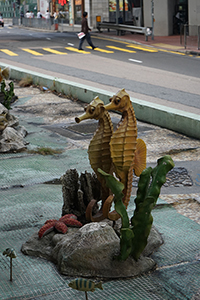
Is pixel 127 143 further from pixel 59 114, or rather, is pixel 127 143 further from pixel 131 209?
pixel 59 114

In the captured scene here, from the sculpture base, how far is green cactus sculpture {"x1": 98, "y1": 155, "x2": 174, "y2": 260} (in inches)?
3.9

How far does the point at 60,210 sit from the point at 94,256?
5.05 feet

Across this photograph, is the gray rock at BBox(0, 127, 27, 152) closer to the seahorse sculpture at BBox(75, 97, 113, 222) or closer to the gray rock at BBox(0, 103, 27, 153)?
the gray rock at BBox(0, 103, 27, 153)

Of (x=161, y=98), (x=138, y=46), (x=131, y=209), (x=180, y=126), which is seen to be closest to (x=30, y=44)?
(x=138, y=46)

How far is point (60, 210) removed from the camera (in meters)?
5.50

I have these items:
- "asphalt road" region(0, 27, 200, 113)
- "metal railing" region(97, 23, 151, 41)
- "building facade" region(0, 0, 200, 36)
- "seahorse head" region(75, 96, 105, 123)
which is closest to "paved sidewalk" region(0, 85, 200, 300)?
"seahorse head" region(75, 96, 105, 123)

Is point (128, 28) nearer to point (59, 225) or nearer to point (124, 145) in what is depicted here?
point (124, 145)

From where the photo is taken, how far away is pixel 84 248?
4.06m

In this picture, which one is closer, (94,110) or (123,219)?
→ (123,219)

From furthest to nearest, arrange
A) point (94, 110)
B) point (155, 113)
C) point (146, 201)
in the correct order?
point (155, 113), point (94, 110), point (146, 201)

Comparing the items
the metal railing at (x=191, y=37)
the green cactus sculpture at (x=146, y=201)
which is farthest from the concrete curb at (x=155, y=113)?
the metal railing at (x=191, y=37)

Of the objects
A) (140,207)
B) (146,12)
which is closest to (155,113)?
(140,207)

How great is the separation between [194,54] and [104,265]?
20.9m

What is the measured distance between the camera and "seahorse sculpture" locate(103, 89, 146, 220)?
4.39m
